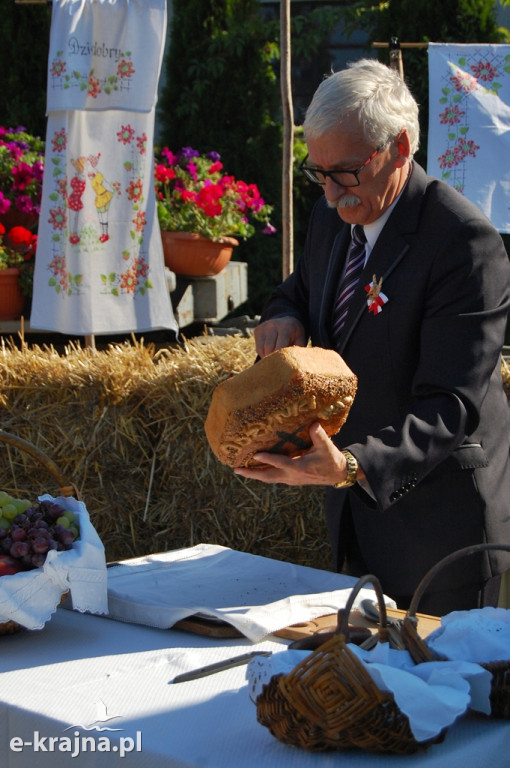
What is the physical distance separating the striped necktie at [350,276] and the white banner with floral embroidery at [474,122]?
8.93 ft

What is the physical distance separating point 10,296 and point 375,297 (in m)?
3.90

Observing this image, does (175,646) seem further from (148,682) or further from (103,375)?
(103,375)

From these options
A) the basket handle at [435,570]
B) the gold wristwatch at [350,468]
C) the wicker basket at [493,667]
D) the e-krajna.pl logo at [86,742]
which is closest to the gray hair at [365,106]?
the gold wristwatch at [350,468]

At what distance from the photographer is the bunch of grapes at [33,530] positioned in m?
1.61

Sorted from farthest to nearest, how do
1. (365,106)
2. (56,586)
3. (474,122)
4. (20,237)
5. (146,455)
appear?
(20,237), (474,122), (146,455), (365,106), (56,586)

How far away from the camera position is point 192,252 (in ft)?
19.2

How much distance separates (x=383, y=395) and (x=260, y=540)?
5.90 feet

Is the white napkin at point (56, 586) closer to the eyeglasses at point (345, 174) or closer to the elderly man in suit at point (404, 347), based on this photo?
the elderly man in suit at point (404, 347)

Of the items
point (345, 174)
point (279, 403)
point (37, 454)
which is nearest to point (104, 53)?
point (345, 174)

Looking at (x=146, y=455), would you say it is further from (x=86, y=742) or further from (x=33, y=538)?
(x=86, y=742)

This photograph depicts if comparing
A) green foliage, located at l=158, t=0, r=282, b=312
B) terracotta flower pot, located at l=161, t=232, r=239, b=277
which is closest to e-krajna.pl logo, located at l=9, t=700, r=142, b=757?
terracotta flower pot, located at l=161, t=232, r=239, b=277

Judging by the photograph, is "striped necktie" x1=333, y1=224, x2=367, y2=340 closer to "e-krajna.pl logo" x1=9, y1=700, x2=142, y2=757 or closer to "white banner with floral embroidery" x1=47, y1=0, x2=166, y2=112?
"e-krajna.pl logo" x1=9, y1=700, x2=142, y2=757

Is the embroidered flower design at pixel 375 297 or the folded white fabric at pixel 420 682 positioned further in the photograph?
the embroidered flower design at pixel 375 297

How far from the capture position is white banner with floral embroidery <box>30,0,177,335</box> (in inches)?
167
